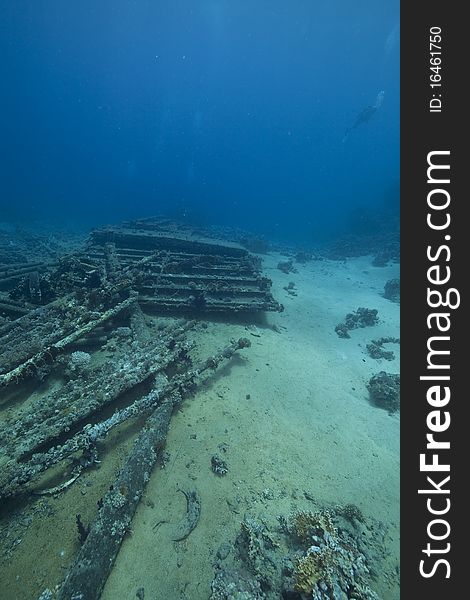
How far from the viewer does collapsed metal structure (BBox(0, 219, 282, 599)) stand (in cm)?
320

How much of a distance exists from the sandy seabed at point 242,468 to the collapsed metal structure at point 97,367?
294mm

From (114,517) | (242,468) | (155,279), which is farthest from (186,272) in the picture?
(114,517)

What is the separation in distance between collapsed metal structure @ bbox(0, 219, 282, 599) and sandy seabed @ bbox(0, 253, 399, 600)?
29 cm

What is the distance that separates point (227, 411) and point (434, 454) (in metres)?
3.59

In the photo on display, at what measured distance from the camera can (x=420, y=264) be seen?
2.31 m

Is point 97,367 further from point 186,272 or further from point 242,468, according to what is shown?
point 186,272

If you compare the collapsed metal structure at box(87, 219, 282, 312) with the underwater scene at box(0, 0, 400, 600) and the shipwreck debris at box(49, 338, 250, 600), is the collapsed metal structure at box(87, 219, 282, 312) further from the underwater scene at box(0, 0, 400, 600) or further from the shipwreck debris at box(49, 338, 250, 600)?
the shipwreck debris at box(49, 338, 250, 600)

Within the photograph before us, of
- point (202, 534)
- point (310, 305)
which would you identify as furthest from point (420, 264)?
point (310, 305)

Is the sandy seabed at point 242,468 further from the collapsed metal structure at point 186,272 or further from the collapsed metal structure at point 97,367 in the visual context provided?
the collapsed metal structure at point 186,272

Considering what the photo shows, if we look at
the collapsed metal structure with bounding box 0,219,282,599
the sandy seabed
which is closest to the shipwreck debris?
the collapsed metal structure with bounding box 0,219,282,599

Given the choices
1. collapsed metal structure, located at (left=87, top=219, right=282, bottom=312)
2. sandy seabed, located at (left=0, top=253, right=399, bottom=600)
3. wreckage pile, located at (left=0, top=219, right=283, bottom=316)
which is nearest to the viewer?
sandy seabed, located at (left=0, top=253, right=399, bottom=600)

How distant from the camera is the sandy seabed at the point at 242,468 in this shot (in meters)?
2.97

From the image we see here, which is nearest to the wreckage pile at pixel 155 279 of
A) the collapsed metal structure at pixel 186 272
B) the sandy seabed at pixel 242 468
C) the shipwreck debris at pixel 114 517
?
the collapsed metal structure at pixel 186 272

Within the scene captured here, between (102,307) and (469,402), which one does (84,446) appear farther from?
(469,402)
